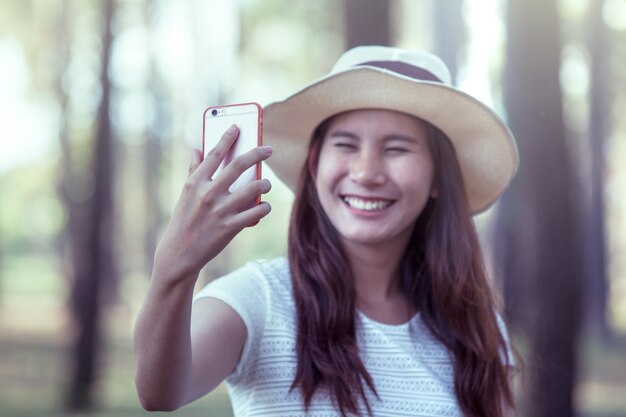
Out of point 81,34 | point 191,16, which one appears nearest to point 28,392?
point 81,34

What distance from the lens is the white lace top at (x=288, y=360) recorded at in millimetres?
2482

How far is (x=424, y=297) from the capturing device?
297 centimetres

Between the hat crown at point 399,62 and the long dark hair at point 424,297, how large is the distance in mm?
194

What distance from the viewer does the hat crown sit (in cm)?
288

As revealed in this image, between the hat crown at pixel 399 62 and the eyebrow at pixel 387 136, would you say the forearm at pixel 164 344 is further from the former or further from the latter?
the hat crown at pixel 399 62

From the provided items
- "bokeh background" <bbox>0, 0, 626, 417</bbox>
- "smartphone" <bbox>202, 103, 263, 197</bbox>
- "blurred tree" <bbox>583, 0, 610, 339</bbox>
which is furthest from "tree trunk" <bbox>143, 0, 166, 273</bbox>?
"smartphone" <bbox>202, 103, 263, 197</bbox>

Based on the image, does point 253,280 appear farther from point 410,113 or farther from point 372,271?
point 410,113

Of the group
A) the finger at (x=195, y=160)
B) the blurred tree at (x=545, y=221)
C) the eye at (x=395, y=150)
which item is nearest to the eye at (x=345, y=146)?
the eye at (x=395, y=150)

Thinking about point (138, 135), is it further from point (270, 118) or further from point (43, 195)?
point (270, 118)

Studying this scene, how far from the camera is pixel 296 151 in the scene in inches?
126

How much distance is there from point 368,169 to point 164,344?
105 cm

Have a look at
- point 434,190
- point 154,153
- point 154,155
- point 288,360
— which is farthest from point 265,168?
point 154,153

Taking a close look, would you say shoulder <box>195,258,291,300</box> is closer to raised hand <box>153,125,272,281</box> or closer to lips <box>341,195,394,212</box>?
lips <box>341,195,394,212</box>

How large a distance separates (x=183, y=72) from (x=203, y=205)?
2750 centimetres
